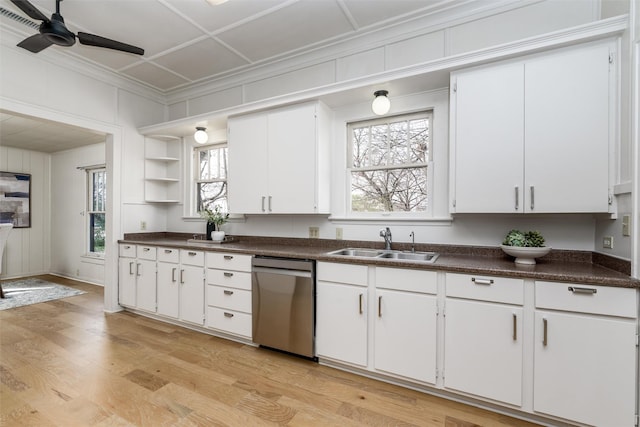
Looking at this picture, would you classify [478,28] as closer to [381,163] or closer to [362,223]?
[381,163]

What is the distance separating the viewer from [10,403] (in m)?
1.92

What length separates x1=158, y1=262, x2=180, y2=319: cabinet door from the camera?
3.24 m

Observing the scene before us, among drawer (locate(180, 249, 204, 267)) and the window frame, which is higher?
the window frame

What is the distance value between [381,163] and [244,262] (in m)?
1.67

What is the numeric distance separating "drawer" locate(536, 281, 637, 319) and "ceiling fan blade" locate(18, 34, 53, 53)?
3.90 m

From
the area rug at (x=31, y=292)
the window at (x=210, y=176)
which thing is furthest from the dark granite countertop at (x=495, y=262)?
the area rug at (x=31, y=292)

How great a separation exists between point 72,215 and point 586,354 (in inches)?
307

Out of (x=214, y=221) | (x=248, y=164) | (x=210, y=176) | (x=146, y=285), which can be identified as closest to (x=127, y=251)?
(x=146, y=285)

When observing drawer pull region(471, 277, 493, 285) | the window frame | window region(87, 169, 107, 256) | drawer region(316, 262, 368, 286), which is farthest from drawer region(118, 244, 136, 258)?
drawer pull region(471, 277, 493, 285)

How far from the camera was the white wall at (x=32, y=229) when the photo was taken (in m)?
5.69

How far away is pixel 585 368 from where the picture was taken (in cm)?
162

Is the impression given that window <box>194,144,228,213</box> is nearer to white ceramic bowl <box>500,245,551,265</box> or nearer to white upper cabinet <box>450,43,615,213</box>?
white upper cabinet <box>450,43,615,213</box>

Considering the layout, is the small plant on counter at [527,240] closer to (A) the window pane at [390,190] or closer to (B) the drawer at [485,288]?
(B) the drawer at [485,288]

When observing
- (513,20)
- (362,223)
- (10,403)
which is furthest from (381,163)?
(10,403)
